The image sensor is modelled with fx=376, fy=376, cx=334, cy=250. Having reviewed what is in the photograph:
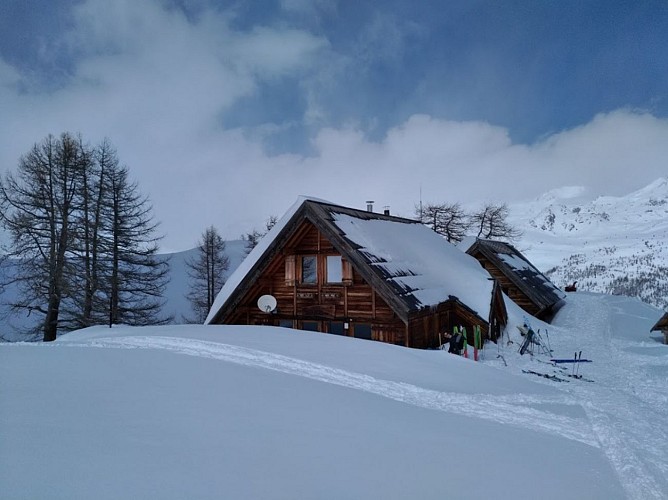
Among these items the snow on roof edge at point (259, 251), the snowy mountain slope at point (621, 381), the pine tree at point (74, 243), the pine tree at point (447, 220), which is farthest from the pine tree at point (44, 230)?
the pine tree at point (447, 220)

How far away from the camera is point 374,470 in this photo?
3.99 m

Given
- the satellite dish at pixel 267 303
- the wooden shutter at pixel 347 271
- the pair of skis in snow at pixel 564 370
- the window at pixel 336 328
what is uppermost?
the wooden shutter at pixel 347 271

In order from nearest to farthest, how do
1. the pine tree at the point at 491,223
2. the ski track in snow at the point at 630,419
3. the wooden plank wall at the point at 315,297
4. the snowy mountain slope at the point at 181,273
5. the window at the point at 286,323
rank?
1. the ski track in snow at the point at 630,419
2. the wooden plank wall at the point at 315,297
3. the window at the point at 286,323
4. the snowy mountain slope at the point at 181,273
5. the pine tree at the point at 491,223

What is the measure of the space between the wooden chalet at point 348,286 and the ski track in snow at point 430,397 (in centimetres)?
530

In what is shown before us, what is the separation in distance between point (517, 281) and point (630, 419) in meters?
20.4

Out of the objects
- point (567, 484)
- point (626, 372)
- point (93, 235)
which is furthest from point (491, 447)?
point (93, 235)

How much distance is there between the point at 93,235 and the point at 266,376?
1745 cm

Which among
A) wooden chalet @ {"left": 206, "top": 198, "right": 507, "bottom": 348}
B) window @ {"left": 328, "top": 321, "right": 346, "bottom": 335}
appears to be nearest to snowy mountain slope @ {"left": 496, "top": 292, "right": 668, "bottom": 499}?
wooden chalet @ {"left": 206, "top": 198, "right": 507, "bottom": 348}

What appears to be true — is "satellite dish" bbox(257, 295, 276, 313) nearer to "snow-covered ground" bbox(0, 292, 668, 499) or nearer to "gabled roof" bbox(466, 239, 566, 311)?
"snow-covered ground" bbox(0, 292, 668, 499)

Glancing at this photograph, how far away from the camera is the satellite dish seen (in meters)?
16.5

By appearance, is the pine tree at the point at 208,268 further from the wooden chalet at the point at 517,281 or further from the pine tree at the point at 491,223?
the pine tree at the point at 491,223

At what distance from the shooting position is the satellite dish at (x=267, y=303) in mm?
16453

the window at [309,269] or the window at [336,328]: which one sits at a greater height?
the window at [309,269]

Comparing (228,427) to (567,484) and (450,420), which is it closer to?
(450,420)
